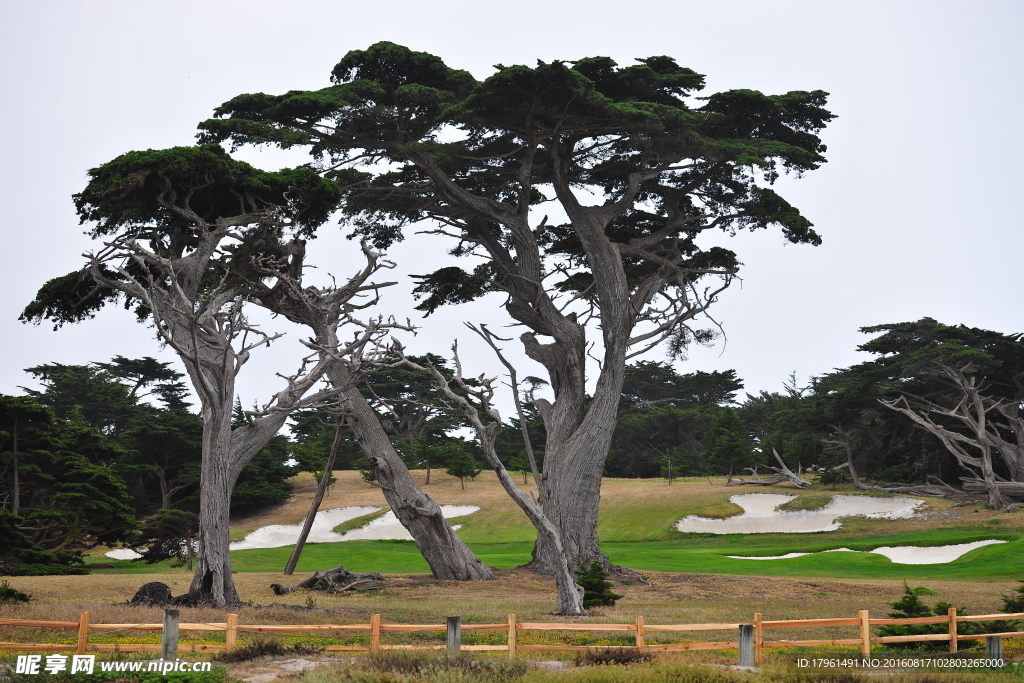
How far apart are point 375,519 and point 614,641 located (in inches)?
1554

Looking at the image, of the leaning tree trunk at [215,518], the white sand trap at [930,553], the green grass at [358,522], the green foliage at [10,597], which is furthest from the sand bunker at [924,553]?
the green foliage at [10,597]

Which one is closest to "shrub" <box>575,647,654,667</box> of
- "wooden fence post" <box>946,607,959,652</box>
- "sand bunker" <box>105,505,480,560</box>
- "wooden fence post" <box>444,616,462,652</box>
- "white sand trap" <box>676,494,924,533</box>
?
"wooden fence post" <box>444,616,462,652</box>

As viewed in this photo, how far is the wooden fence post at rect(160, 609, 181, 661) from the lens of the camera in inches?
439

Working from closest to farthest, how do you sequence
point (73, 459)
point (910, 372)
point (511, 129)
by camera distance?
point (511, 129) → point (73, 459) → point (910, 372)

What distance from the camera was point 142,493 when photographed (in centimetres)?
5466

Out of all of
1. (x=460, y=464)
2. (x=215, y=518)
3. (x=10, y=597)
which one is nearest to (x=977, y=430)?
(x=460, y=464)

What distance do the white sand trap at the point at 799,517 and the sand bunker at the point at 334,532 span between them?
13.6 m

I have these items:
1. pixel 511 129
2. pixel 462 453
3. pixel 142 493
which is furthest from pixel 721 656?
pixel 142 493

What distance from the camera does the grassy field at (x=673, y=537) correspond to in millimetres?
32344

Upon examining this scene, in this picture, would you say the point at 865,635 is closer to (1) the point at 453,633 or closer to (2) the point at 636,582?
(1) the point at 453,633

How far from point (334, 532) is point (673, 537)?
63.0ft

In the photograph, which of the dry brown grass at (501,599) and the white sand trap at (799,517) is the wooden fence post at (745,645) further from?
the white sand trap at (799,517)

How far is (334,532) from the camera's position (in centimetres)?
5078

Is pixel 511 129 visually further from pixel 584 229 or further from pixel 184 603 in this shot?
pixel 184 603
